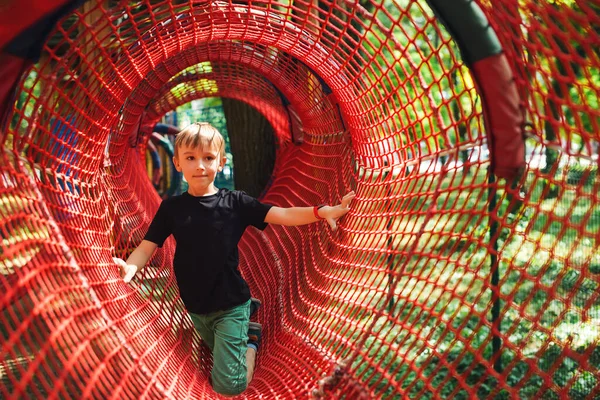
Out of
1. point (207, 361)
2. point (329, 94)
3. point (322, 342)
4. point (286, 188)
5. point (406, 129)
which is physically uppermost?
point (329, 94)

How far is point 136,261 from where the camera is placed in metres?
2.39

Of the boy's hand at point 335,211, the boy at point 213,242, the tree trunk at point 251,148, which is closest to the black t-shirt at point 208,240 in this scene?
the boy at point 213,242

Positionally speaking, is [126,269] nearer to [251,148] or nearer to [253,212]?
[253,212]

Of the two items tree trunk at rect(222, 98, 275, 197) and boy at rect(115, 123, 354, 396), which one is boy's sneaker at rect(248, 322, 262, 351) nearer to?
boy at rect(115, 123, 354, 396)

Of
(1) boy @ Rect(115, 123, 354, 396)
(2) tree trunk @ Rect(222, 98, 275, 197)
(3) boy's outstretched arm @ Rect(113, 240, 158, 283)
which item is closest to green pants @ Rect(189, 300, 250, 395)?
(1) boy @ Rect(115, 123, 354, 396)

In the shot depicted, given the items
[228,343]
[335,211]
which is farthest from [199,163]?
[228,343]

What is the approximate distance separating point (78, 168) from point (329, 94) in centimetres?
118

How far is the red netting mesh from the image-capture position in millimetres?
1602

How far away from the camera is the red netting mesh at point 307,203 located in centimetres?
160

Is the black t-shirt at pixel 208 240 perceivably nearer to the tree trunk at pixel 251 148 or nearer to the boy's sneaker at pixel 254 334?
the boy's sneaker at pixel 254 334

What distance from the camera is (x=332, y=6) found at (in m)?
2.13

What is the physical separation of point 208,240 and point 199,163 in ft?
1.01

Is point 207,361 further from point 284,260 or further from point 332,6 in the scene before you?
point 332,6

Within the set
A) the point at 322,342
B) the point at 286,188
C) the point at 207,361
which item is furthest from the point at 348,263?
the point at 286,188
